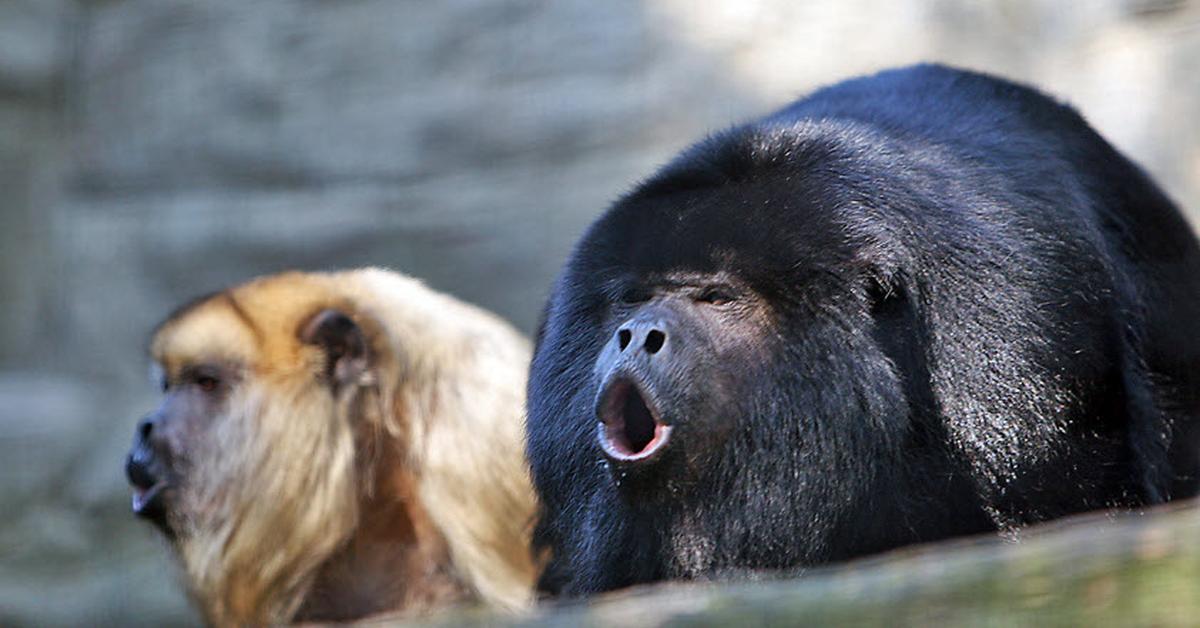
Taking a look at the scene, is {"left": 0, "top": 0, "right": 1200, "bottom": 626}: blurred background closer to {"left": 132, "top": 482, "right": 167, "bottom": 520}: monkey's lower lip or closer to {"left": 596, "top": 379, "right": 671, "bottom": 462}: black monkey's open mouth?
{"left": 132, "top": 482, "right": 167, "bottom": 520}: monkey's lower lip

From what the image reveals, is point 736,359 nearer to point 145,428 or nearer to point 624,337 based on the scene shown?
point 624,337

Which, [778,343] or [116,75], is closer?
[778,343]

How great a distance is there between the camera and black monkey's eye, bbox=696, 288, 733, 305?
2572 millimetres

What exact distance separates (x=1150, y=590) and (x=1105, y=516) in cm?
120

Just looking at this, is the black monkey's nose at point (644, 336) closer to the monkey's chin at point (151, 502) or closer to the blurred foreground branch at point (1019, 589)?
the blurred foreground branch at point (1019, 589)

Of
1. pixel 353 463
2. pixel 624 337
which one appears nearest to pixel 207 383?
pixel 353 463

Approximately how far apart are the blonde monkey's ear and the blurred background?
1104mm

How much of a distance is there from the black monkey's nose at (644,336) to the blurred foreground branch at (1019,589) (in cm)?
98

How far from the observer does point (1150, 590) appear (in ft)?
4.64

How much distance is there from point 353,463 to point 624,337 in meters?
1.70

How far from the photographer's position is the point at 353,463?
4.04m

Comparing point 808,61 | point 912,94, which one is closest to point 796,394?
point 912,94

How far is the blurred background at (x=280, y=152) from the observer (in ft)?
16.0

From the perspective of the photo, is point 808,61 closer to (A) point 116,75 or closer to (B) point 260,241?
(B) point 260,241
